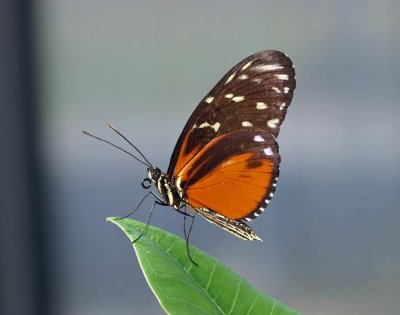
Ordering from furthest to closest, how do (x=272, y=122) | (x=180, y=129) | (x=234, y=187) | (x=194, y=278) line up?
(x=180, y=129) → (x=234, y=187) → (x=272, y=122) → (x=194, y=278)

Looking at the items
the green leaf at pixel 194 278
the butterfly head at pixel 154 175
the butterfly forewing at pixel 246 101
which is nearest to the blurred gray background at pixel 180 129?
the butterfly head at pixel 154 175

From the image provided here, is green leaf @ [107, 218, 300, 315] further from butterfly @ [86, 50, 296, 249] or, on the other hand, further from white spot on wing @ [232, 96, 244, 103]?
white spot on wing @ [232, 96, 244, 103]

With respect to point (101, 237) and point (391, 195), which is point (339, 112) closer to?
point (391, 195)

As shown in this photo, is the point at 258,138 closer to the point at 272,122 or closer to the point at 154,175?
the point at 272,122

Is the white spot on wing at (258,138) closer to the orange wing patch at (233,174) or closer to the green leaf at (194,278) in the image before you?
the orange wing patch at (233,174)

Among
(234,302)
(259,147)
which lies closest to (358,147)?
(259,147)

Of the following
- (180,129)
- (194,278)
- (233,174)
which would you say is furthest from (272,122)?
(180,129)

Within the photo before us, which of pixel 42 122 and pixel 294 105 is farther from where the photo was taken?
pixel 294 105
